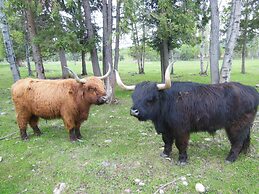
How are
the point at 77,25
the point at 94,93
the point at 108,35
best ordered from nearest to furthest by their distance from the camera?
the point at 94,93 → the point at 108,35 → the point at 77,25

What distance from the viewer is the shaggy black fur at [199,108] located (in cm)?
507

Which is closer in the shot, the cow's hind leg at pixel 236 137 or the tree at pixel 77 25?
the cow's hind leg at pixel 236 137

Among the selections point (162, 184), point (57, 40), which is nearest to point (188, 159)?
point (162, 184)

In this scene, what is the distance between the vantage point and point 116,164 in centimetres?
537

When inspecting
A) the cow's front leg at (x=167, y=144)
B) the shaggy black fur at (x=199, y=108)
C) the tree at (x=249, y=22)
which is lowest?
the cow's front leg at (x=167, y=144)

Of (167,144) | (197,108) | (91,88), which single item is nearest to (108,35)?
(91,88)

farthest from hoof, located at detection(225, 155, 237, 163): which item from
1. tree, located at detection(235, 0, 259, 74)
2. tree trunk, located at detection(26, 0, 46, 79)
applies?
tree, located at detection(235, 0, 259, 74)

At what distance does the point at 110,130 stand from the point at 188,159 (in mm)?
2818

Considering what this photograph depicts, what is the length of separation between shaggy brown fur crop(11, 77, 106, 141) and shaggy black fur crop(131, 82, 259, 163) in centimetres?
177

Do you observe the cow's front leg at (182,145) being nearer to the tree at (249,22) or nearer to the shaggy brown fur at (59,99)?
the shaggy brown fur at (59,99)

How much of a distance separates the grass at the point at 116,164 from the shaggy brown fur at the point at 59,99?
1.98 ft

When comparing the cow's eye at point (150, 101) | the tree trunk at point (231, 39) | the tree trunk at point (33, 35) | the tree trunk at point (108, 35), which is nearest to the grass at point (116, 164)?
the cow's eye at point (150, 101)

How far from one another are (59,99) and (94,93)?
0.96 metres

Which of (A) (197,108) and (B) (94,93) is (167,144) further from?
(B) (94,93)
